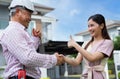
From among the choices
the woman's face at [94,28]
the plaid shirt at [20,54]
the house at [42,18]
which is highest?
the house at [42,18]

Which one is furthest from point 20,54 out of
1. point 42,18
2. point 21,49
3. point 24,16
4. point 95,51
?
point 42,18

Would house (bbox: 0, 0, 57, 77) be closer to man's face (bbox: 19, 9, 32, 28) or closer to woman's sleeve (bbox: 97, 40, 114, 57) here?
woman's sleeve (bbox: 97, 40, 114, 57)

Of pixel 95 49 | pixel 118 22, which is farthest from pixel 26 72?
pixel 118 22

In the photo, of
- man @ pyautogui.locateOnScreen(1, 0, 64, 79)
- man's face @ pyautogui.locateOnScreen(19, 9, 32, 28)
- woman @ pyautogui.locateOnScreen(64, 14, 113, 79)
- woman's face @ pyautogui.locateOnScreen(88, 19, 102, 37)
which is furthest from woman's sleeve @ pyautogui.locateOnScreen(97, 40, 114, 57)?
man's face @ pyautogui.locateOnScreen(19, 9, 32, 28)

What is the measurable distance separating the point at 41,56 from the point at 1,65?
1634cm

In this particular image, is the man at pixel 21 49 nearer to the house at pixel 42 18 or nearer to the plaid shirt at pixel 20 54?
the plaid shirt at pixel 20 54

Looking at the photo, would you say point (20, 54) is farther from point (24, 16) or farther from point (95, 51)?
point (95, 51)

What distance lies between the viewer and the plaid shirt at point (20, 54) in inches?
74.6

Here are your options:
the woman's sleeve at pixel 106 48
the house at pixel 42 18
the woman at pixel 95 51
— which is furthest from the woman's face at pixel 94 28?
the house at pixel 42 18

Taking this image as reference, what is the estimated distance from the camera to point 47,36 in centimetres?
2109

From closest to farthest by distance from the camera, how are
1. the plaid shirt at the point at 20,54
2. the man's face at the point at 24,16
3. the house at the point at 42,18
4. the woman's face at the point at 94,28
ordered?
the plaid shirt at the point at 20,54 < the man's face at the point at 24,16 < the woman's face at the point at 94,28 < the house at the point at 42,18

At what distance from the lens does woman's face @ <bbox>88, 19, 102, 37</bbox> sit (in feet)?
8.70

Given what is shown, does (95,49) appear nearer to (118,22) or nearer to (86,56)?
(86,56)

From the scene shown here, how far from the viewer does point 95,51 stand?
2619 mm
